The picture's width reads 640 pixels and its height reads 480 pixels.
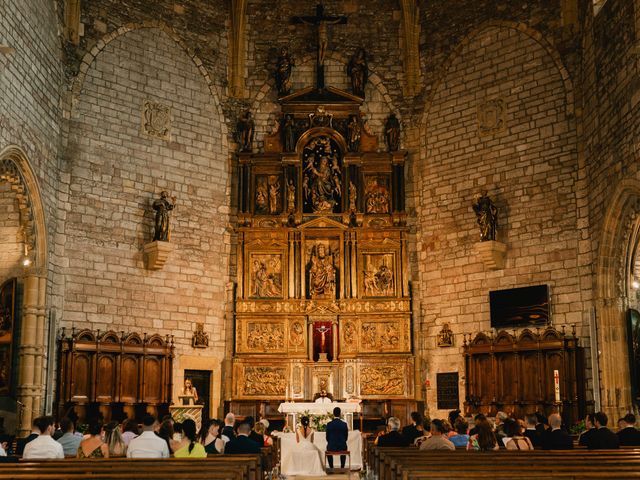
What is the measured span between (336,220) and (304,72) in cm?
420

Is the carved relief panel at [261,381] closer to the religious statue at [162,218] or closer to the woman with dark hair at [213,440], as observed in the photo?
the religious statue at [162,218]

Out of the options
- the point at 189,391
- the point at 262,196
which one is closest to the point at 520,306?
the point at 262,196

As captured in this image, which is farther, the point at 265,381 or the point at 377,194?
the point at 377,194

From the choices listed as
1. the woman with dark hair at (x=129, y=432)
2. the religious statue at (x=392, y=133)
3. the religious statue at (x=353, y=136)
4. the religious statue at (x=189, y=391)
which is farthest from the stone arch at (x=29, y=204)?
the religious statue at (x=392, y=133)

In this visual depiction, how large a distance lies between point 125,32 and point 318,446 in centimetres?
1123

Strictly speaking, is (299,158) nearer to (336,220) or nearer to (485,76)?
(336,220)

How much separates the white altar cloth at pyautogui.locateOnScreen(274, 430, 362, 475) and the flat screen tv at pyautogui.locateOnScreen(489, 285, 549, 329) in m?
5.18

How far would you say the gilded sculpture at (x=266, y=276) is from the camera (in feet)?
69.1

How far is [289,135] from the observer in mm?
21641

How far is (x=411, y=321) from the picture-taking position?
20859mm

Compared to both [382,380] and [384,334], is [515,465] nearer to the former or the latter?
[382,380]

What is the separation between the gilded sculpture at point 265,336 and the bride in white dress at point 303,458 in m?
6.40

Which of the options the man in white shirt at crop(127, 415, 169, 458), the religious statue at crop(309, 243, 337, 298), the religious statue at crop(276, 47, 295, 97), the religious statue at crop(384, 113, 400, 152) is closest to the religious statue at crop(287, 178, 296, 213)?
the religious statue at crop(309, 243, 337, 298)

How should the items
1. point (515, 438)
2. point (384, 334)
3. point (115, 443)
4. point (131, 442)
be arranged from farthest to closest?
point (384, 334)
point (115, 443)
point (515, 438)
point (131, 442)
